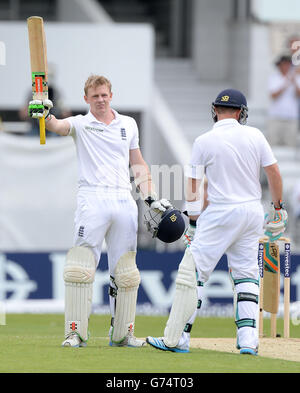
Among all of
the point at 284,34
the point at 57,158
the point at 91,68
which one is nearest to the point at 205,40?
the point at 284,34

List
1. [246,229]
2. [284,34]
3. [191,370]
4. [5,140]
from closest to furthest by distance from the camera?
[191,370]
[246,229]
[5,140]
[284,34]

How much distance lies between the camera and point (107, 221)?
25.9 feet

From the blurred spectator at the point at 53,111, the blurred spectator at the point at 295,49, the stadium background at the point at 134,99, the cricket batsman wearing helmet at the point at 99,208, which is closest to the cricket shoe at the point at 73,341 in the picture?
the cricket batsman wearing helmet at the point at 99,208

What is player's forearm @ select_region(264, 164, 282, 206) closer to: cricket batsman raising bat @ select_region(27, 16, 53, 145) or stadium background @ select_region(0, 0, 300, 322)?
cricket batsman raising bat @ select_region(27, 16, 53, 145)

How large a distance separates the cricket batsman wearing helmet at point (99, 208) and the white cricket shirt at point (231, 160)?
64 centimetres

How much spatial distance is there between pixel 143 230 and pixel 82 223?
25.9 ft

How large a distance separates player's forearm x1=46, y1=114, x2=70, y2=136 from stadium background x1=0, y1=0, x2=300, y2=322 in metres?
5.31

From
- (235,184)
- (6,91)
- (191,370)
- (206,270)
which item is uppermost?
(6,91)

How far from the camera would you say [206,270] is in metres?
7.61

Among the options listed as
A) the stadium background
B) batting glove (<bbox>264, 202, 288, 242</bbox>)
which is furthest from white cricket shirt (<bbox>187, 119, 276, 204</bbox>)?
the stadium background

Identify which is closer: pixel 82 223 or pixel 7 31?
pixel 82 223

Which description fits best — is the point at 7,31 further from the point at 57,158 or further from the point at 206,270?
the point at 206,270

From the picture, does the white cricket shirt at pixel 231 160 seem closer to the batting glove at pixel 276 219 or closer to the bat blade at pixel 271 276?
the batting glove at pixel 276 219

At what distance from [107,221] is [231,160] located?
102 cm
